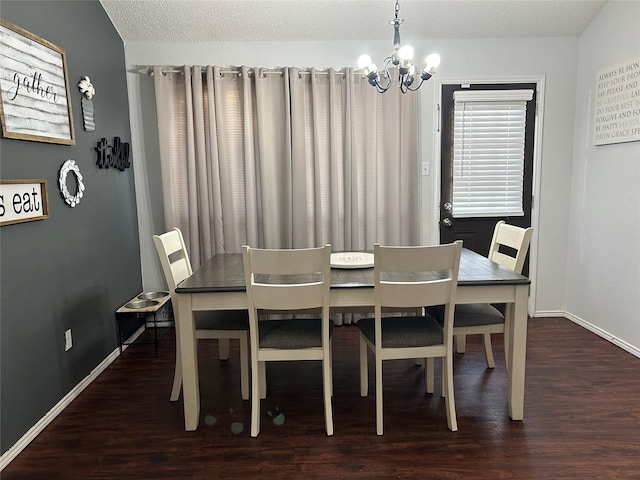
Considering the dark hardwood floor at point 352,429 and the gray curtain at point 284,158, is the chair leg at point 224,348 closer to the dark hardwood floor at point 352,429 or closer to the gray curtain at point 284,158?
the dark hardwood floor at point 352,429

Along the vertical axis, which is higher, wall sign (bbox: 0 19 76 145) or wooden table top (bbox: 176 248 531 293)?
wall sign (bbox: 0 19 76 145)

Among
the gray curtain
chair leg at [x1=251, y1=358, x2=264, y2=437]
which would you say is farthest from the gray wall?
chair leg at [x1=251, y1=358, x2=264, y2=437]

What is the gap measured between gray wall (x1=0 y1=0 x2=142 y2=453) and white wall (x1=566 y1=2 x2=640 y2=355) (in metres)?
3.69

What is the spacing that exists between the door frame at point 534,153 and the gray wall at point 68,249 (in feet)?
8.41

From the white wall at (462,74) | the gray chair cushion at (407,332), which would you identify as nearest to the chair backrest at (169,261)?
the gray chair cushion at (407,332)

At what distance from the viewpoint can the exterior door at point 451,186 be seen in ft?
12.4

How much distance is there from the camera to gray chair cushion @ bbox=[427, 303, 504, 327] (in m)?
2.46

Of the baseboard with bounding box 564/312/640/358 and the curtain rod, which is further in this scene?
the curtain rod

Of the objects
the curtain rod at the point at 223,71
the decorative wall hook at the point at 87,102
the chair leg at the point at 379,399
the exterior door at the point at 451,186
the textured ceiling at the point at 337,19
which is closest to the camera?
the chair leg at the point at 379,399

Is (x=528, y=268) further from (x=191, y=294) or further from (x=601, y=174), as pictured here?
(x=191, y=294)

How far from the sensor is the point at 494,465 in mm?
1944

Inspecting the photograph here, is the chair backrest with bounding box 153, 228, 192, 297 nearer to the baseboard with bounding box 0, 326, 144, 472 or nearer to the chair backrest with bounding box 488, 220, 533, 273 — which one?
the baseboard with bounding box 0, 326, 144, 472

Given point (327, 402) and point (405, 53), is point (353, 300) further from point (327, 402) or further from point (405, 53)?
point (405, 53)

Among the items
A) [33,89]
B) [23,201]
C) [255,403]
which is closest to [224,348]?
[255,403]
